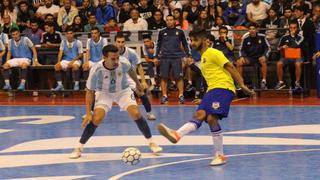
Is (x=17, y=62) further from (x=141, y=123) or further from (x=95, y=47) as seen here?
(x=141, y=123)

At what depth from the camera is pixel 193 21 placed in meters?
20.0

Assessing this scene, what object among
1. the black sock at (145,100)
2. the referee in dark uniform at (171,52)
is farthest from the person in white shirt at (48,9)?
the black sock at (145,100)

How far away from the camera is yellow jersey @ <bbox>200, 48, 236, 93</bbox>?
10.3 metres

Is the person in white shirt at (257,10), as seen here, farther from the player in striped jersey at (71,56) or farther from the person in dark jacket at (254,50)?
the player in striped jersey at (71,56)

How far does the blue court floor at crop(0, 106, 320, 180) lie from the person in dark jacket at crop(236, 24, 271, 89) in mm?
2002

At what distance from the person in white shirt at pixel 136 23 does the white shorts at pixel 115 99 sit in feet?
28.5

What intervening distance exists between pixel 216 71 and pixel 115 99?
171 cm

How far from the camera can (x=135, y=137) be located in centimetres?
1288

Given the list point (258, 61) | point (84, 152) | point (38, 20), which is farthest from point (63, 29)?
point (84, 152)

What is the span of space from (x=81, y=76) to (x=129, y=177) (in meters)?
11.2

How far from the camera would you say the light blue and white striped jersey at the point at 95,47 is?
18.8m

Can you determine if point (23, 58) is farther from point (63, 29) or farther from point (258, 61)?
point (258, 61)

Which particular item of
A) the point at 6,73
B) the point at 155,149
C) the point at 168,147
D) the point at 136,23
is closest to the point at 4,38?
the point at 6,73

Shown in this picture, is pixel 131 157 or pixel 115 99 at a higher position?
pixel 115 99
